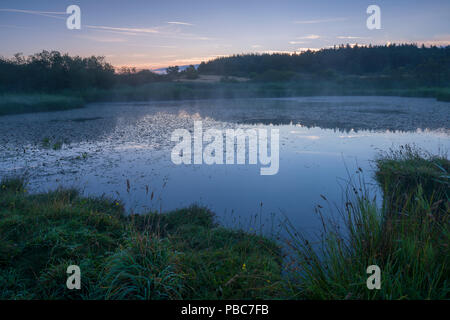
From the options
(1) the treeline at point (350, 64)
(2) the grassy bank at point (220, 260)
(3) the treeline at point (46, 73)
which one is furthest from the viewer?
(1) the treeline at point (350, 64)

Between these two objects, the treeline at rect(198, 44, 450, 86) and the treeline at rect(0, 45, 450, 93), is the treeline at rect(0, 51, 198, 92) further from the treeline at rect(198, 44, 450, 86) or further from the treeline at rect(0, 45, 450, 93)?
the treeline at rect(198, 44, 450, 86)

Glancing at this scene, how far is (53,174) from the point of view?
716cm

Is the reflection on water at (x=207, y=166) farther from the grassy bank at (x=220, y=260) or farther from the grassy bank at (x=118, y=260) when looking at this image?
the grassy bank at (x=220, y=260)

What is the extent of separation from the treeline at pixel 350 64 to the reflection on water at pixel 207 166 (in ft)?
103

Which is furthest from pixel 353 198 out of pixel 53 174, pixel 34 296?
pixel 53 174

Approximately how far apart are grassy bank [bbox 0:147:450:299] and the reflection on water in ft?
2.17

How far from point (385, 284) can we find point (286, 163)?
6190 millimetres

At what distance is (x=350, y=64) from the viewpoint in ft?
169

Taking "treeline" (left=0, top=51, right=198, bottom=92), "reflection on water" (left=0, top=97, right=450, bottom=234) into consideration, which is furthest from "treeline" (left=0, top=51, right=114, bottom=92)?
"reflection on water" (left=0, top=97, right=450, bottom=234)

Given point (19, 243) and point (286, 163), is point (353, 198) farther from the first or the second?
point (19, 243)

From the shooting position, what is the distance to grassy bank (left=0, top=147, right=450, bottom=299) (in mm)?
2170

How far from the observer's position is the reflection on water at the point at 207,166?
5691mm

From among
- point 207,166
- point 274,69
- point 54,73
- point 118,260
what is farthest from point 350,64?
point 118,260

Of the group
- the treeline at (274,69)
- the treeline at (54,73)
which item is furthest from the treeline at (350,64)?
the treeline at (54,73)
